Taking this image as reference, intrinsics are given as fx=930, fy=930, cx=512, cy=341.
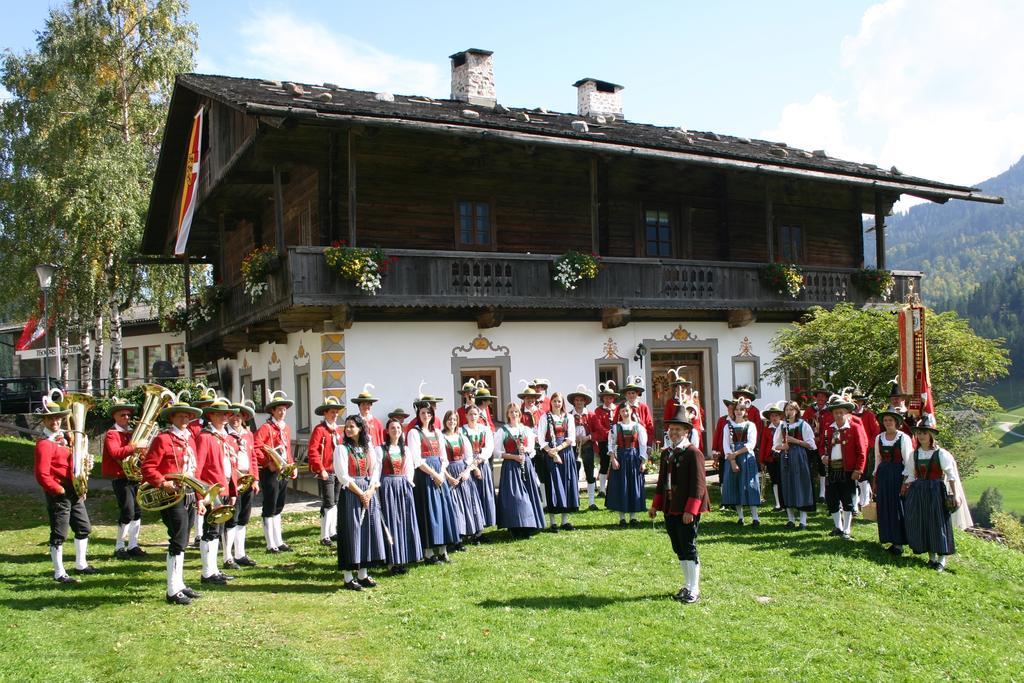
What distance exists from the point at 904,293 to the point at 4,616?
20455mm

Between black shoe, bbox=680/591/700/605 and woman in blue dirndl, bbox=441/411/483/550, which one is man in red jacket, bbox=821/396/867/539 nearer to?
black shoe, bbox=680/591/700/605

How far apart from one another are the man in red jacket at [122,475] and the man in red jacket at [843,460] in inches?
361

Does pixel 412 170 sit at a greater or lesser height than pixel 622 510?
greater

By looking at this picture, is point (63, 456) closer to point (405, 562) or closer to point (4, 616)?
point (4, 616)

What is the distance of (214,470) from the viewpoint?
10.3 meters

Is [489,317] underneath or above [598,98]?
underneath

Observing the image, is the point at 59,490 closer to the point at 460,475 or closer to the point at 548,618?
the point at 460,475

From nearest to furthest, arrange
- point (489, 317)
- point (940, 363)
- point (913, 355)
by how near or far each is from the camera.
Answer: point (913, 355)
point (940, 363)
point (489, 317)

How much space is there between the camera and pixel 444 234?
19.1 meters

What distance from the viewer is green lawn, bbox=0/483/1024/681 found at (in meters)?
7.51

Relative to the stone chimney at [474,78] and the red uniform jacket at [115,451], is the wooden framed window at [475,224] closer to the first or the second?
the stone chimney at [474,78]

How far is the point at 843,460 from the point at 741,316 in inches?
321

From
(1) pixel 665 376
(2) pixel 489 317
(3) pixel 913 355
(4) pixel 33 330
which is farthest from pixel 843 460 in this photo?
(4) pixel 33 330

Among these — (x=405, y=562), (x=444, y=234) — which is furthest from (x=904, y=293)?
(x=405, y=562)
